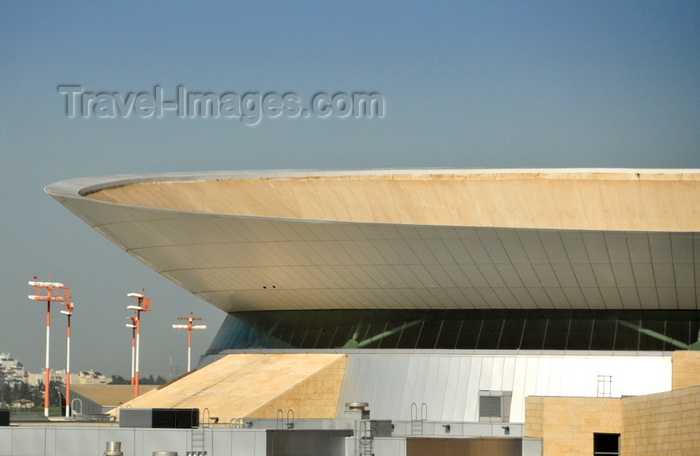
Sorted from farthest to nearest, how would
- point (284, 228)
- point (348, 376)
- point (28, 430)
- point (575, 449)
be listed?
point (348, 376), point (284, 228), point (575, 449), point (28, 430)

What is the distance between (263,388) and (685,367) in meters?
12.7

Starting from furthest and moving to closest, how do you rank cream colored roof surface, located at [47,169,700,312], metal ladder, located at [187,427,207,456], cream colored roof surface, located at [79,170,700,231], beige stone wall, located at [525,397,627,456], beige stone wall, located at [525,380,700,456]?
cream colored roof surface, located at [79,170,700,231] → cream colored roof surface, located at [47,169,700,312] → beige stone wall, located at [525,397,627,456] → beige stone wall, located at [525,380,700,456] → metal ladder, located at [187,427,207,456]

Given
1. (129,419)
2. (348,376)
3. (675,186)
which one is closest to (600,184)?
(675,186)

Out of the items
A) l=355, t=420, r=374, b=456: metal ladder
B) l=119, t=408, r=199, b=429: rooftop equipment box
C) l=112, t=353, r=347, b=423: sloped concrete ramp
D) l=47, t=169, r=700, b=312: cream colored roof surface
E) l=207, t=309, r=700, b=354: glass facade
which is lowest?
l=355, t=420, r=374, b=456: metal ladder

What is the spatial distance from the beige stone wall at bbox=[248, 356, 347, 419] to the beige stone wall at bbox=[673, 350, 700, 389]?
10459 mm

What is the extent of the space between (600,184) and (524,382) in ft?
26.1

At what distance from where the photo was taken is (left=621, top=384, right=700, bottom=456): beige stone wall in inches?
1073

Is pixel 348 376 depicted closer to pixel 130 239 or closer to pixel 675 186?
pixel 130 239

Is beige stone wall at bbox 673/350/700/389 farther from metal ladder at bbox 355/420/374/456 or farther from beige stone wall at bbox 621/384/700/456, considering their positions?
metal ladder at bbox 355/420/374/456

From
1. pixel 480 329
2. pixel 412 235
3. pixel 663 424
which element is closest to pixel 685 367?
pixel 480 329

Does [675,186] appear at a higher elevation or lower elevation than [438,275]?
higher

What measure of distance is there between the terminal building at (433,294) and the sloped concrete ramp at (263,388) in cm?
7

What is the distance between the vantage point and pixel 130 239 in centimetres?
4109

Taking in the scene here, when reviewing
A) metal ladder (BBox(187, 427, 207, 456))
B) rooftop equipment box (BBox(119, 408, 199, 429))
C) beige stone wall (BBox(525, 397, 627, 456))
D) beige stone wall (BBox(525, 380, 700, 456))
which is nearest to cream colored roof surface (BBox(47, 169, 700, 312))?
beige stone wall (BBox(525, 380, 700, 456))
